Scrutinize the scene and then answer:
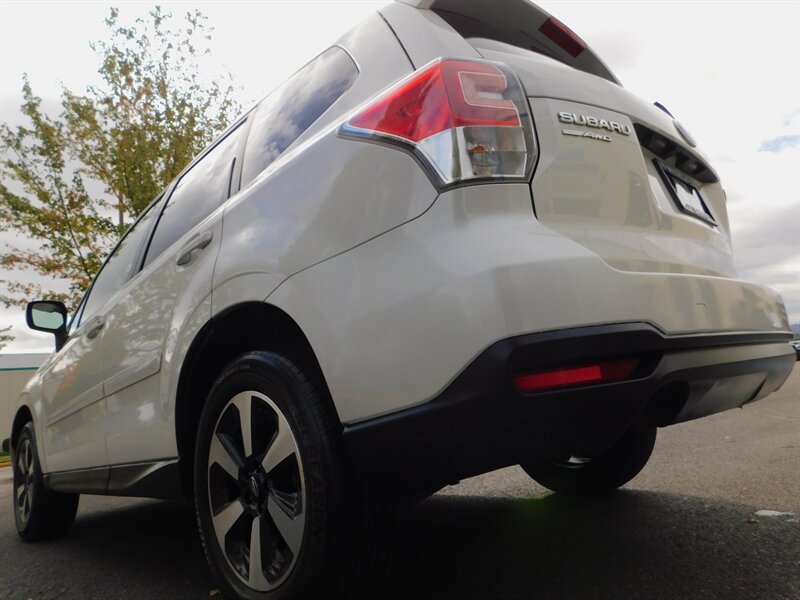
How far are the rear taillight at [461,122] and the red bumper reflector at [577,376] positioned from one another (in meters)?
0.52

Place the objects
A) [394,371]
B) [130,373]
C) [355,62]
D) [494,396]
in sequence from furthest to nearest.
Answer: [130,373] → [355,62] → [394,371] → [494,396]

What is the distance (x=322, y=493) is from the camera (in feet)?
5.75

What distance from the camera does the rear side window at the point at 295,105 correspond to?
2223 mm

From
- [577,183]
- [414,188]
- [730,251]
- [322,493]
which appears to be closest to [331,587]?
[322,493]

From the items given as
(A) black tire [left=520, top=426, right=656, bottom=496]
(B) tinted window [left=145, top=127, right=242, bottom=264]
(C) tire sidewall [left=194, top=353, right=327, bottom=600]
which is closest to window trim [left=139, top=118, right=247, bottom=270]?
(B) tinted window [left=145, top=127, right=242, bottom=264]

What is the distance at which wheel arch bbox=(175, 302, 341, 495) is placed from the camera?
2.03m

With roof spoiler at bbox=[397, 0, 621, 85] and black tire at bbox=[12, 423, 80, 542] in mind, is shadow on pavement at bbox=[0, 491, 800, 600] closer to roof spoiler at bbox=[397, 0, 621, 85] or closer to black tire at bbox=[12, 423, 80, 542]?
black tire at bbox=[12, 423, 80, 542]

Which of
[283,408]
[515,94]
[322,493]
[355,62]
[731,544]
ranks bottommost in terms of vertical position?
[731,544]

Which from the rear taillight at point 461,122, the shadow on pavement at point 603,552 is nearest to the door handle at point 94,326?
the shadow on pavement at point 603,552

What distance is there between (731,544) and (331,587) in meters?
1.62

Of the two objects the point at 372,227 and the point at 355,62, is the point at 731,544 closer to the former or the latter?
the point at 372,227

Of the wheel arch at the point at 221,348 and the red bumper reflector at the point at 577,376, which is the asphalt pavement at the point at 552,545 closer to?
the wheel arch at the point at 221,348

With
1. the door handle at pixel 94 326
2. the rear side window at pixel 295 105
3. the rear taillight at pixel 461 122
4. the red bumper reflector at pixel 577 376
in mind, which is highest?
the rear side window at pixel 295 105

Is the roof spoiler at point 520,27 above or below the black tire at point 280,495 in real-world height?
above
